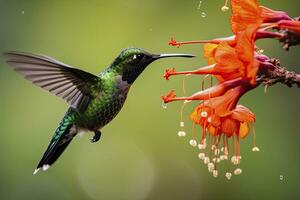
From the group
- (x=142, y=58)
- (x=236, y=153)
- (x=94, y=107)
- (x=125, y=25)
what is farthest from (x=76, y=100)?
(x=125, y=25)

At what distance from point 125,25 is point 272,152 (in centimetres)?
177

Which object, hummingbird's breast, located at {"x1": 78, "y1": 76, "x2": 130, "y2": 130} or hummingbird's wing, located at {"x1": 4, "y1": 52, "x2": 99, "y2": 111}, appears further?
hummingbird's breast, located at {"x1": 78, "y1": 76, "x2": 130, "y2": 130}

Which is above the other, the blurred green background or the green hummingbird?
the green hummingbird

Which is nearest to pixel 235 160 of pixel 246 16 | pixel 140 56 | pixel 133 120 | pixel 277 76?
pixel 277 76

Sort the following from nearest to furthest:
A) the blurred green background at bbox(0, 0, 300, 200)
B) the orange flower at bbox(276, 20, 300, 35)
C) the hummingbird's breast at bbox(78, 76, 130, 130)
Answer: the orange flower at bbox(276, 20, 300, 35) < the hummingbird's breast at bbox(78, 76, 130, 130) < the blurred green background at bbox(0, 0, 300, 200)

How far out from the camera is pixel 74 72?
3.54 m

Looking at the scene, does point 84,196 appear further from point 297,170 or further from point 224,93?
point 224,93

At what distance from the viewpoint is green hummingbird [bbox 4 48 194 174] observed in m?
3.37

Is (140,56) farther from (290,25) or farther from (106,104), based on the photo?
(290,25)

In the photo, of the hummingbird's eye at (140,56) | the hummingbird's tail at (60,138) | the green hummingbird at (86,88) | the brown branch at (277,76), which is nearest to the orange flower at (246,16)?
the brown branch at (277,76)

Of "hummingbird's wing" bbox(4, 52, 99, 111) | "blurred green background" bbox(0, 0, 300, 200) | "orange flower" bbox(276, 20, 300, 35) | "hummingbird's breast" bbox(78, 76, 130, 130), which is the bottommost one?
"blurred green background" bbox(0, 0, 300, 200)

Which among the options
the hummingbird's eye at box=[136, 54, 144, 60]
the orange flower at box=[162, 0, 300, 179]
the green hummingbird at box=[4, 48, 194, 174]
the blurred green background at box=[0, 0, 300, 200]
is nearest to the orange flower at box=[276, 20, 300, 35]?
the orange flower at box=[162, 0, 300, 179]

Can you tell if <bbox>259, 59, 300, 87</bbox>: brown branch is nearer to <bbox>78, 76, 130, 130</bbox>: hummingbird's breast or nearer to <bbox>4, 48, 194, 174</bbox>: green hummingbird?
<bbox>4, 48, 194, 174</bbox>: green hummingbird

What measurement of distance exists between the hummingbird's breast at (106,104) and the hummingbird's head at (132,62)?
2.0 inches
